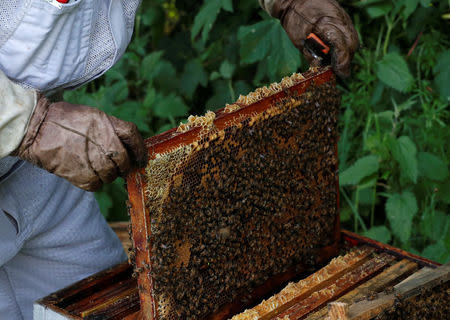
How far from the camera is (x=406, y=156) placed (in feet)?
10.0

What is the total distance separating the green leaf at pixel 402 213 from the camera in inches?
119

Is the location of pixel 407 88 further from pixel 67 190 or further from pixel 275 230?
pixel 67 190

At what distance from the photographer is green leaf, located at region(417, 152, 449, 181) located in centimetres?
325

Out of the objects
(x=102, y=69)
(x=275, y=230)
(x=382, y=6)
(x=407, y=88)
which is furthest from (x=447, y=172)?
(x=102, y=69)

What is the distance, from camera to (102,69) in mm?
2238

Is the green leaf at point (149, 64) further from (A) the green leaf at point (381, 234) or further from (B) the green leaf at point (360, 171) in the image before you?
(A) the green leaf at point (381, 234)

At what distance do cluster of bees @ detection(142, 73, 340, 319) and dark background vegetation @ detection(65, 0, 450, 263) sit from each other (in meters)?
0.77

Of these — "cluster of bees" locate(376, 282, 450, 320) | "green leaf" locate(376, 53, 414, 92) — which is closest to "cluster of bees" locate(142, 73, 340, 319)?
"cluster of bees" locate(376, 282, 450, 320)

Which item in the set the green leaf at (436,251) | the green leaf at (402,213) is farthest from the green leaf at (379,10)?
the green leaf at (436,251)

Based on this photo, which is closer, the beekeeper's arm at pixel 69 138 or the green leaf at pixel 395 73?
the beekeeper's arm at pixel 69 138

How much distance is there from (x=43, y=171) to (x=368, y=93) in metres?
2.47

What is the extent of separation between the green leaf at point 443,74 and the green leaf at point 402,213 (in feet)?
2.62

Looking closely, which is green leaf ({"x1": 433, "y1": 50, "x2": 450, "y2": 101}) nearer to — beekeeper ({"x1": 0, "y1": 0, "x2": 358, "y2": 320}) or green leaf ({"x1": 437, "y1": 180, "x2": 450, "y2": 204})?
green leaf ({"x1": 437, "y1": 180, "x2": 450, "y2": 204})

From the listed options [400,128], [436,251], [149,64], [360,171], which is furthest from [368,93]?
[149,64]
